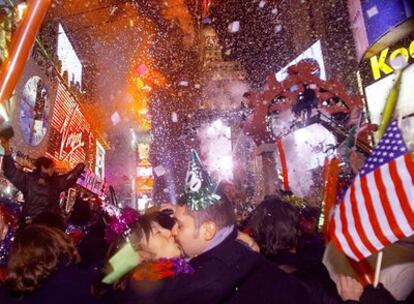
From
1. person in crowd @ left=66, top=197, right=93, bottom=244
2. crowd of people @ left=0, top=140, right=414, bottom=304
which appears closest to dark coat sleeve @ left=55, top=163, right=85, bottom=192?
person in crowd @ left=66, top=197, right=93, bottom=244

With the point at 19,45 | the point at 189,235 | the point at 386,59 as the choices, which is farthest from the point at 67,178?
the point at 386,59

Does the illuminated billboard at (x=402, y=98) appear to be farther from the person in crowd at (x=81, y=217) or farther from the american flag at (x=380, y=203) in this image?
the american flag at (x=380, y=203)

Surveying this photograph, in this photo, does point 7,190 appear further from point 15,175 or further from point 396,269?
point 396,269

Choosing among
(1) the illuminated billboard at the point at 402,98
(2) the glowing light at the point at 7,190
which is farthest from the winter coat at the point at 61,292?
(1) the illuminated billboard at the point at 402,98

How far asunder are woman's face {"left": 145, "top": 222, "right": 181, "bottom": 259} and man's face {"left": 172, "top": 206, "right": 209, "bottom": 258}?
0.53m

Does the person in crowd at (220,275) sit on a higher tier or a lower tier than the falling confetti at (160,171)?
lower

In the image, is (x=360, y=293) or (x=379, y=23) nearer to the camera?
(x=360, y=293)

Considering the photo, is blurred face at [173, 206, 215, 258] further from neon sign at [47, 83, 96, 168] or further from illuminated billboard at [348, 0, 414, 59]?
neon sign at [47, 83, 96, 168]

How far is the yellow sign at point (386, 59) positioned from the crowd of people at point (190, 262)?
12659 mm

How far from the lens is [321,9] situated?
22.0 m

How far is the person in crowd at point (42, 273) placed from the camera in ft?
8.91

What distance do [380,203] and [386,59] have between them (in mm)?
14908

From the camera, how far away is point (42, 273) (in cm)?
276

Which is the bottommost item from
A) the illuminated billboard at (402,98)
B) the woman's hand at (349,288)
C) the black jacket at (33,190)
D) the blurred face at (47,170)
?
the woman's hand at (349,288)
